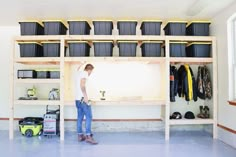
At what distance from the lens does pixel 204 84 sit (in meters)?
5.89

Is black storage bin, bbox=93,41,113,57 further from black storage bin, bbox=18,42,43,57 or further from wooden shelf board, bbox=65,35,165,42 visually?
black storage bin, bbox=18,42,43,57

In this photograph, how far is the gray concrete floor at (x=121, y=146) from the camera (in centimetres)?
437

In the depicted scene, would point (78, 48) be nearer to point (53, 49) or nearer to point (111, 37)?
point (53, 49)

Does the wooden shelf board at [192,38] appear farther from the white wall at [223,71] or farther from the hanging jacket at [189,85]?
the hanging jacket at [189,85]

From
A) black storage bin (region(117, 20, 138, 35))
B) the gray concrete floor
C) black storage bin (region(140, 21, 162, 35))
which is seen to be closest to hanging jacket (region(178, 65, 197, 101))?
the gray concrete floor

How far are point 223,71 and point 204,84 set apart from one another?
2.14 feet

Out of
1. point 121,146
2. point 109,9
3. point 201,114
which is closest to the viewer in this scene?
point 121,146

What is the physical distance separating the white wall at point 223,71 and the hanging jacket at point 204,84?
11.7 inches

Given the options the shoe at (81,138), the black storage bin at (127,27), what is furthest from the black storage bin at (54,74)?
the black storage bin at (127,27)

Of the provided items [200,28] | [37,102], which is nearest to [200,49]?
[200,28]

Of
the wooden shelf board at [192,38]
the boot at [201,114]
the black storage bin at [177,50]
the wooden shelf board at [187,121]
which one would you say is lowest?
the wooden shelf board at [187,121]

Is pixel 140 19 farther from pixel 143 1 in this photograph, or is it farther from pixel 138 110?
pixel 138 110

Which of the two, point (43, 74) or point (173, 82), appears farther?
point (173, 82)

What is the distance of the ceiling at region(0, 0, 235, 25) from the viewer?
4.84 m
